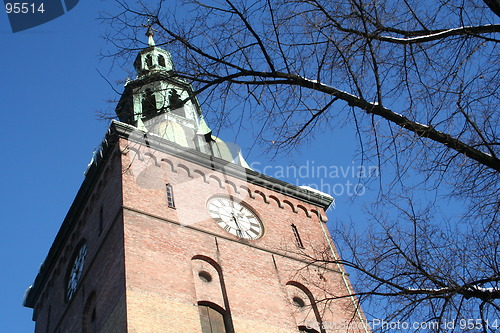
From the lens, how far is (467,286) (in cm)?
631

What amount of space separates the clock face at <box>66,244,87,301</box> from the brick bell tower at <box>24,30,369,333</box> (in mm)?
84

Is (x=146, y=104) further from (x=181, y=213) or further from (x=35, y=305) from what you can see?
(x=35, y=305)

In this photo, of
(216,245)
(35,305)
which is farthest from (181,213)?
(35,305)

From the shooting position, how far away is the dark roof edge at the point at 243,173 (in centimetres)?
2245

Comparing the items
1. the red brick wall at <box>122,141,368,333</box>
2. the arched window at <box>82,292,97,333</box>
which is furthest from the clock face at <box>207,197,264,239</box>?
the arched window at <box>82,292,97,333</box>

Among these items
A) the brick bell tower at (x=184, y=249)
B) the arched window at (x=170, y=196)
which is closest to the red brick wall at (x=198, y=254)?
the brick bell tower at (x=184, y=249)

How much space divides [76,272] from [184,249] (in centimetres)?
484

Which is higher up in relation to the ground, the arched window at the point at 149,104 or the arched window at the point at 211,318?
the arched window at the point at 211,318

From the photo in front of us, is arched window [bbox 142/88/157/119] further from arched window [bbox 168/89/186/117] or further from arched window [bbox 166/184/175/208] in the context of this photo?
arched window [bbox 166/184/175/208]

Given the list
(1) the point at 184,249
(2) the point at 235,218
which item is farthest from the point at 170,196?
(1) the point at 184,249

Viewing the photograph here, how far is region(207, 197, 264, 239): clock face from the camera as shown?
20.8 m

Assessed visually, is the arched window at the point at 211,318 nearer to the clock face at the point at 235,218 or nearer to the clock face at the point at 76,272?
the clock face at the point at 235,218

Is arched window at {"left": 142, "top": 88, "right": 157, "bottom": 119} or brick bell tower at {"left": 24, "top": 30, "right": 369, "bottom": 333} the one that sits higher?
brick bell tower at {"left": 24, "top": 30, "right": 369, "bottom": 333}

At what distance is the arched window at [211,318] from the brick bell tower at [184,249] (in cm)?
3
